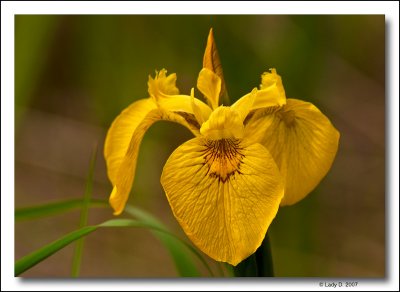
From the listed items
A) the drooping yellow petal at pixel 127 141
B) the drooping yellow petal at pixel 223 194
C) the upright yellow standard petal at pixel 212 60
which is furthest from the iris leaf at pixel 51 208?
the upright yellow standard petal at pixel 212 60

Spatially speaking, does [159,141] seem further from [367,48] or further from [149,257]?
[367,48]

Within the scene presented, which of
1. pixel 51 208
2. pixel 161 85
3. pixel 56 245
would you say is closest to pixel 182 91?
pixel 161 85

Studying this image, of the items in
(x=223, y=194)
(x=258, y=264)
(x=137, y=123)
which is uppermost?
(x=137, y=123)

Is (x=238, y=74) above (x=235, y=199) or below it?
above

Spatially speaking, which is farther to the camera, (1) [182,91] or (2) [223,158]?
(1) [182,91]

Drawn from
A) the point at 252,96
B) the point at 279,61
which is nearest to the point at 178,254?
the point at 252,96

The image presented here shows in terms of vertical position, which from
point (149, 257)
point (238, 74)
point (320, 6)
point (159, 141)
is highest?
point (320, 6)

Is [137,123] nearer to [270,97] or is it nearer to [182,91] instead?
[270,97]
